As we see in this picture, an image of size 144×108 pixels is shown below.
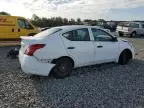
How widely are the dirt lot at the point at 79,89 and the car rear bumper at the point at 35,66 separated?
11.5 inches

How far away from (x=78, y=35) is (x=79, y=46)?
1.30ft

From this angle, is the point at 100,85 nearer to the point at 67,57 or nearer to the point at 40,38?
the point at 67,57

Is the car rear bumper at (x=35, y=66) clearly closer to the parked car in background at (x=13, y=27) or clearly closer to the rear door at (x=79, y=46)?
the rear door at (x=79, y=46)

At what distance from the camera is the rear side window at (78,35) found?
26.8ft

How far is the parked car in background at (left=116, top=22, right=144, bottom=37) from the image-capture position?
27.7 metres

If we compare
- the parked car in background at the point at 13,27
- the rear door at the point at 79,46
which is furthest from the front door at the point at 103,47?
the parked car in background at the point at 13,27

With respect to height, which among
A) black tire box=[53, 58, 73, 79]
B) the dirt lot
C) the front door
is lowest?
the dirt lot

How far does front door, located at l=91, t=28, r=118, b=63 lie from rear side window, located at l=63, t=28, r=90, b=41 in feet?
1.01

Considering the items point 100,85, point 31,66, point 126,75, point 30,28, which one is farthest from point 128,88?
point 30,28

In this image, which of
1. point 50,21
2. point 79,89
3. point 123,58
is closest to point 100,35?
point 123,58

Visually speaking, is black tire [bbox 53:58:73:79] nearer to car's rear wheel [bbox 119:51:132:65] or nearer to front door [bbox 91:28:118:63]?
front door [bbox 91:28:118:63]

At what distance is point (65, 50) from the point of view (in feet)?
26.0

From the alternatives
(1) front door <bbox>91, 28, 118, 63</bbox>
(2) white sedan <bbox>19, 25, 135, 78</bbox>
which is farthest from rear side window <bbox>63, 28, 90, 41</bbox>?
(1) front door <bbox>91, 28, 118, 63</bbox>

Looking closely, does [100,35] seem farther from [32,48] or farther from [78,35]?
[32,48]
